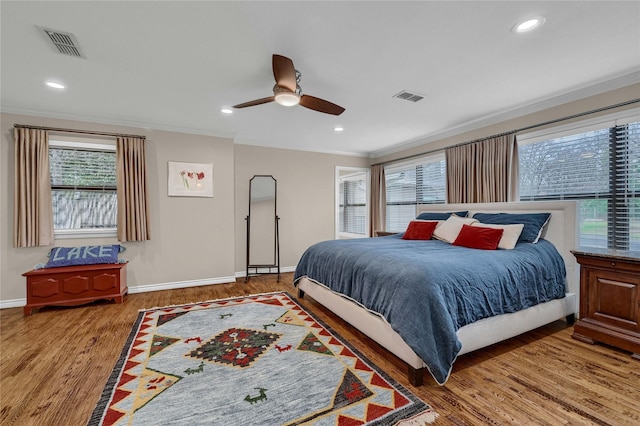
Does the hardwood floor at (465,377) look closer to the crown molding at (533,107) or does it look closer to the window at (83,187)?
the window at (83,187)

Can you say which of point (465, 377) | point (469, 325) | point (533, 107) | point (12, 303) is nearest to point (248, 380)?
point (465, 377)

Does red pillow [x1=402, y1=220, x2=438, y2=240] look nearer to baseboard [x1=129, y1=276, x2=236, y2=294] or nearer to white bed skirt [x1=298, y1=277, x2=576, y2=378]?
white bed skirt [x1=298, y1=277, x2=576, y2=378]

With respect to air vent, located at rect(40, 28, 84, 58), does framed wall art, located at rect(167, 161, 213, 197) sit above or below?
below

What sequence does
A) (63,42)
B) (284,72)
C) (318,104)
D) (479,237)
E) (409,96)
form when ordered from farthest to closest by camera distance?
(409,96), (479,237), (318,104), (284,72), (63,42)

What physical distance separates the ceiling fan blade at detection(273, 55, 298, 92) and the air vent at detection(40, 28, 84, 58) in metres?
1.48

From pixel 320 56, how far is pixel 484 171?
9.40 ft

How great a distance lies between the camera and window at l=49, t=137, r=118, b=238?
3.72m

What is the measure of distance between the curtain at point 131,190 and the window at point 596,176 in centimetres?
516

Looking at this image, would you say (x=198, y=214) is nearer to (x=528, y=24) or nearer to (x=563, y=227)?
(x=528, y=24)

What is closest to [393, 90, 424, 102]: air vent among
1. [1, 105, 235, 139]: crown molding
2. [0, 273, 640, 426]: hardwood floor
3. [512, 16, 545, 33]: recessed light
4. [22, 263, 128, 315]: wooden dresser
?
[512, 16, 545, 33]: recessed light

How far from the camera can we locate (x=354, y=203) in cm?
717

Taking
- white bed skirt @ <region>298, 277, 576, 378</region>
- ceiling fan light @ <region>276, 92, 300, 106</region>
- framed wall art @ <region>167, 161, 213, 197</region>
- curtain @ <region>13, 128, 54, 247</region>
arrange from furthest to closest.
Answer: framed wall art @ <region>167, 161, 213, 197</region> < curtain @ <region>13, 128, 54, 247</region> < ceiling fan light @ <region>276, 92, 300, 106</region> < white bed skirt @ <region>298, 277, 576, 378</region>

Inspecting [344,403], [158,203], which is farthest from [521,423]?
[158,203]

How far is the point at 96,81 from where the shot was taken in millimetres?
2730
